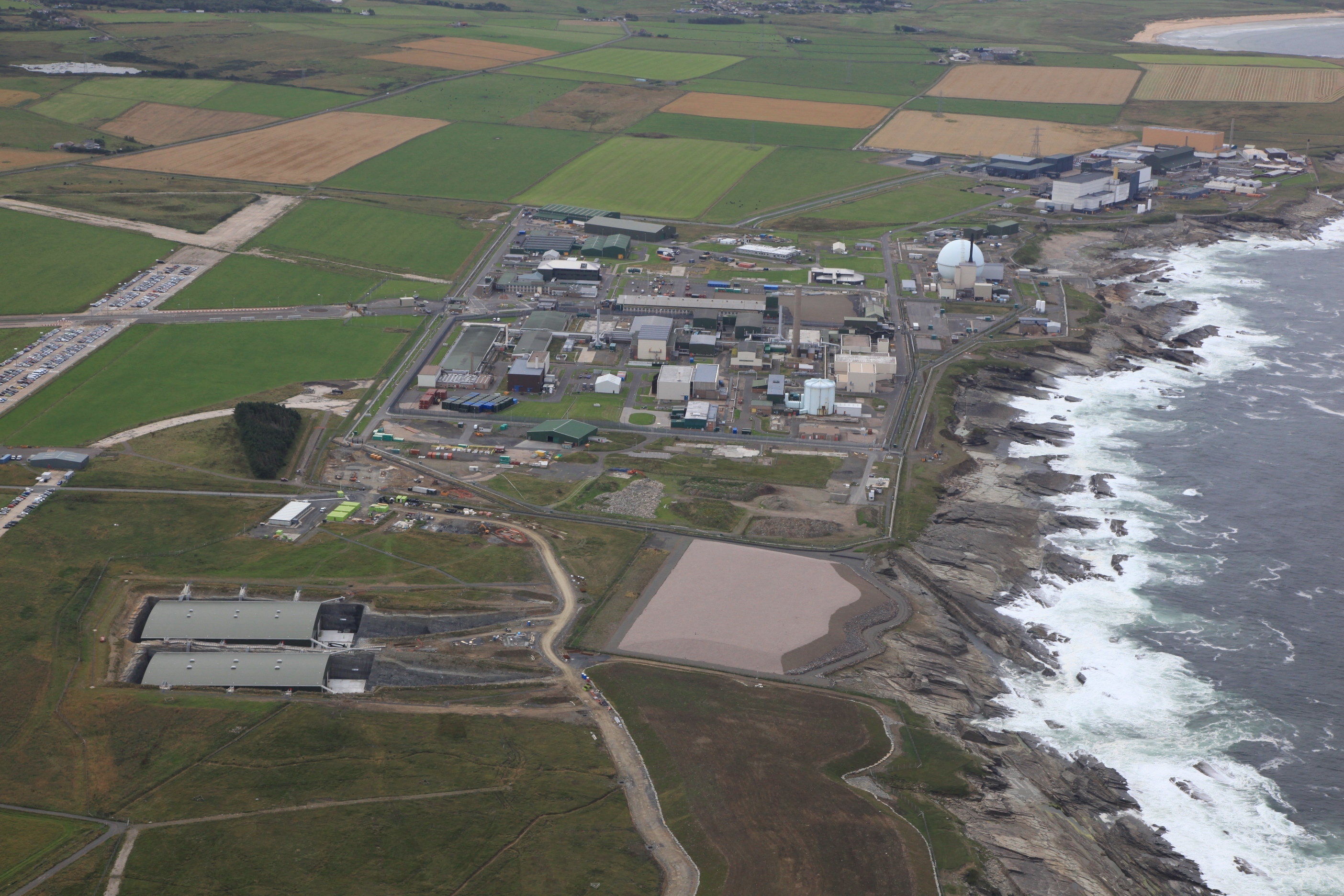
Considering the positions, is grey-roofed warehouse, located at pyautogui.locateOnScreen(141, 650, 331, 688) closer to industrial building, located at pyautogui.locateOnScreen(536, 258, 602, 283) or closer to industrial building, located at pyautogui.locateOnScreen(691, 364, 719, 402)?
industrial building, located at pyautogui.locateOnScreen(691, 364, 719, 402)

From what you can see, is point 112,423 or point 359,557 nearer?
point 359,557

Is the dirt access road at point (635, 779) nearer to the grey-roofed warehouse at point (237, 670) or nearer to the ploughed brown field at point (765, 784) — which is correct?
the ploughed brown field at point (765, 784)

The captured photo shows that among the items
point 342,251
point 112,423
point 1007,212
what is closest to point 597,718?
point 112,423

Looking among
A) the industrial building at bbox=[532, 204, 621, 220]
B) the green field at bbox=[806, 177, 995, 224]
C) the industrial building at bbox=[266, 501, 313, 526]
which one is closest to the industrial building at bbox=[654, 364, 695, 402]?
the industrial building at bbox=[266, 501, 313, 526]

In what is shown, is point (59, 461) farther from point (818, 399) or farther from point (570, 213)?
point (570, 213)

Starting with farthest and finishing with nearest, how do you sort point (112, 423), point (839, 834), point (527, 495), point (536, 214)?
1. point (536, 214)
2. point (112, 423)
3. point (527, 495)
4. point (839, 834)

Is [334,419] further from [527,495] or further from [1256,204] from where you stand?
[1256,204]

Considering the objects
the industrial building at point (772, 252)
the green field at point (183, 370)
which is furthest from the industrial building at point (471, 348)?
the industrial building at point (772, 252)
